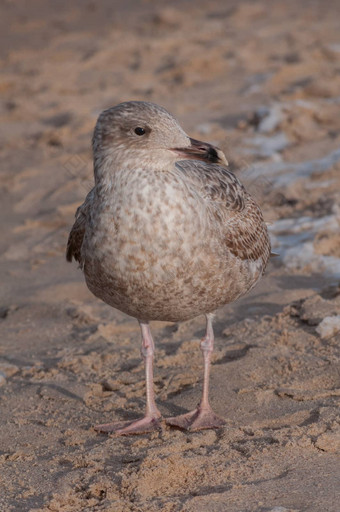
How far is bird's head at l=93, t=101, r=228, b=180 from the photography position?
14.6 ft

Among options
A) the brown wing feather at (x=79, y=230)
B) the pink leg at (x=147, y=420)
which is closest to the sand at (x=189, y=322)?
the pink leg at (x=147, y=420)

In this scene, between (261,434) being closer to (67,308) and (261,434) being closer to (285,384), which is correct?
(285,384)

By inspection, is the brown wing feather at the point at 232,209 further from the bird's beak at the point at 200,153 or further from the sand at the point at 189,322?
the sand at the point at 189,322

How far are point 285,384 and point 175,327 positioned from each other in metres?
1.31

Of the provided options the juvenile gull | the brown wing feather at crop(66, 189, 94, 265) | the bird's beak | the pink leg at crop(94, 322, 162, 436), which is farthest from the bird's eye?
the pink leg at crop(94, 322, 162, 436)

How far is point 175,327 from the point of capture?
624 centimetres

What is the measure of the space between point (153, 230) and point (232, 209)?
3.21 feet

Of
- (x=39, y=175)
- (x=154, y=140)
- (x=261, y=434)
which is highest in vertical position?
(x=154, y=140)

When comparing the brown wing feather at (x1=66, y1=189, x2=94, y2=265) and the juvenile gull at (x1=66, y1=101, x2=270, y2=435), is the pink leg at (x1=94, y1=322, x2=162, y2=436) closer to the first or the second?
the juvenile gull at (x1=66, y1=101, x2=270, y2=435)

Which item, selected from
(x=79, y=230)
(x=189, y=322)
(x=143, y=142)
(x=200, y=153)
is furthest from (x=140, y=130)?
(x=189, y=322)

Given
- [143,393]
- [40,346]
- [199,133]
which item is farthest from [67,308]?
[199,133]

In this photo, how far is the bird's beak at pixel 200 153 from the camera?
14.7 ft

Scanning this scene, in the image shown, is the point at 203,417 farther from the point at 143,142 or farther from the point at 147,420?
the point at 143,142

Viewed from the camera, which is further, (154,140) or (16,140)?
(16,140)
